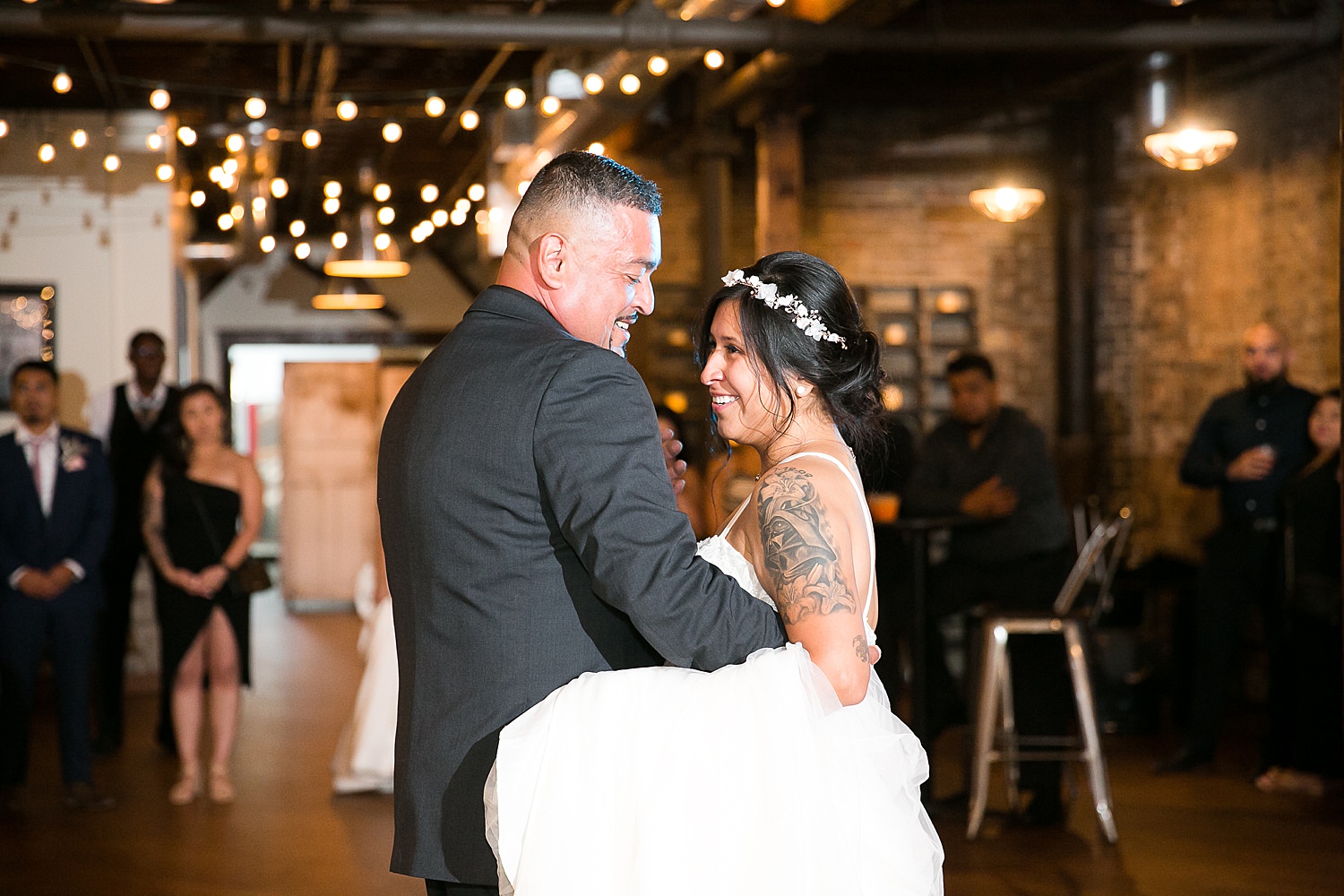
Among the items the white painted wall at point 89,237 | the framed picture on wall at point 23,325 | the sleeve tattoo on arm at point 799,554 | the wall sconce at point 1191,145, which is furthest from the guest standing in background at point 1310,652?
the framed picture on wall at point 23,325

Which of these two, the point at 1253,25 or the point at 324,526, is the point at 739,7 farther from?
the point at 324,526

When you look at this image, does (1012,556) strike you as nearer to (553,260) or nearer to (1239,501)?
(1239,501)

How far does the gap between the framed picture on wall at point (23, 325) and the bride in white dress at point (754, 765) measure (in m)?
7.12

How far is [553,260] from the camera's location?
1.84 meters

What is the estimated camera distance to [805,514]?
195 centimetres

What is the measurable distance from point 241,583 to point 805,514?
4.25 m

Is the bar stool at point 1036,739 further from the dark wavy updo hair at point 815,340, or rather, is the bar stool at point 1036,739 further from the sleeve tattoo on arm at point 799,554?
the sleeve tattoo on arm at point 799,554

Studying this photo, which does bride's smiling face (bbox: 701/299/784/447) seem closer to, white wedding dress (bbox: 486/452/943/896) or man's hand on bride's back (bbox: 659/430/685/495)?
man's hand on bride's back (bbox: 659/430/685/495)

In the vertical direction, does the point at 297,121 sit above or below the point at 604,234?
above

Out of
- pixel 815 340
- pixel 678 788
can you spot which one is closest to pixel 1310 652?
pixel 815 340

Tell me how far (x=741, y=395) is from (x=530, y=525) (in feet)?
1.94

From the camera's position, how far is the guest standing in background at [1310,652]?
5.39 m

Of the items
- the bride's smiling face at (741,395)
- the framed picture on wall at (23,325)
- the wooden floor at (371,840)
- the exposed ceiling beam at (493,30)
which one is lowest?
the wooden floor at (371,840)

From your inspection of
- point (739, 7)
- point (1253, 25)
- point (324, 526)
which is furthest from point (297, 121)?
point (1253, 25)
